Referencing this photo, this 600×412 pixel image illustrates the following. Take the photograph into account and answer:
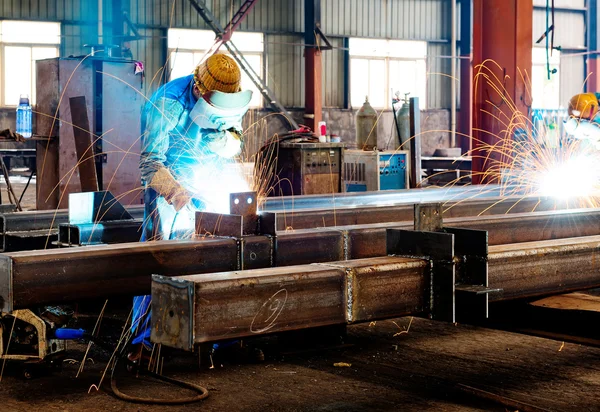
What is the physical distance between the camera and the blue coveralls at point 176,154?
388cm

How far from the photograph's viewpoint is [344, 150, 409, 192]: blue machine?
9.45 meters

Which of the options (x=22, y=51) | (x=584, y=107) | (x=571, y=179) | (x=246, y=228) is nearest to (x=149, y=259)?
(x=246, y=228)

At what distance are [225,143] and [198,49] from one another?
1292 centimetres

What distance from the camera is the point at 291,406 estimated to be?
3604 mm

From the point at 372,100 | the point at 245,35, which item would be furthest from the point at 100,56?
the point at 372,100

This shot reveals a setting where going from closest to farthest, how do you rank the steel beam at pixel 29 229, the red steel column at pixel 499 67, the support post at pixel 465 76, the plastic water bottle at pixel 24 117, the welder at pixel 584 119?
the steel beam at pixel 29 229 → the welder at pixel 584 119 → the red steel column at pixel 499 67 → the plastic water bottle at pixel 24 117 → the support post at pixel 465 76

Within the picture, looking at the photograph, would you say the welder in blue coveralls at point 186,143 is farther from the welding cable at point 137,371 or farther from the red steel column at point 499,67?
the red steel column at point 499,67

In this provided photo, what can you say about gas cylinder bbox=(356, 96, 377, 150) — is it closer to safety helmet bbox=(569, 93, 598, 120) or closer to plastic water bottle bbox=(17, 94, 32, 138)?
safety helmet bbox=(569, 93, 598, 120)

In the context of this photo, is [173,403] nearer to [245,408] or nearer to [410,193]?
[245,408]

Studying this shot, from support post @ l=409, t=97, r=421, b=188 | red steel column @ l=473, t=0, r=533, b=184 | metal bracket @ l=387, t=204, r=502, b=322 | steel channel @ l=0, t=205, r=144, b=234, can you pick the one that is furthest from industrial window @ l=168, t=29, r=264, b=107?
metal bracket @ l=387, t=204, r=502, b=322

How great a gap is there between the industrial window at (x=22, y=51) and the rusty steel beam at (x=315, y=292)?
14.0m

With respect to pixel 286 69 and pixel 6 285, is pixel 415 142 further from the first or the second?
pixel 286 69

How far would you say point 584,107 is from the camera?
7500 mm

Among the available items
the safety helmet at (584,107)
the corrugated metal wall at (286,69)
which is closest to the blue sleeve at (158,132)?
the safety helmet at (584,107)
